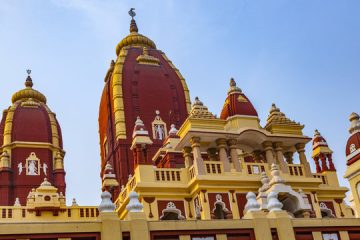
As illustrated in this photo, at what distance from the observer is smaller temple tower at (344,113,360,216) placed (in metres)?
21.8

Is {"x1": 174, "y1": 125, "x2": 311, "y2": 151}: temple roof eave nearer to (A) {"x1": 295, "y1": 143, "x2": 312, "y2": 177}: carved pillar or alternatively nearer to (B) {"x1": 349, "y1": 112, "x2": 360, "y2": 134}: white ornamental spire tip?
(A) {"x1": 295, "y1": 143, "x2": 312, "y2": 177}: carved pillar

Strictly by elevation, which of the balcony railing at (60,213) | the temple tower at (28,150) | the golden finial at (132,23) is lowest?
the balcony railing at (60,213)

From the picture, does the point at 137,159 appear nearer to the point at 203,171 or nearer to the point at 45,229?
the point at 203,171

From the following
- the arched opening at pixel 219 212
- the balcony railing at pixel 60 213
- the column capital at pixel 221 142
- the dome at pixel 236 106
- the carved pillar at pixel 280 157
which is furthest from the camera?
the balcony railing at pixel 60 213

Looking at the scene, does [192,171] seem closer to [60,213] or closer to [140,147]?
[140,147]

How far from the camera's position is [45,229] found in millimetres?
14766

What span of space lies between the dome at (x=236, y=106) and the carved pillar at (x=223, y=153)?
5.56 feet

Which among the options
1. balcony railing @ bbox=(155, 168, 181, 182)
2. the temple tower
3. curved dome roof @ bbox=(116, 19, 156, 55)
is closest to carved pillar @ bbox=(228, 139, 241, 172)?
balcony railing @ bbox=(155, 168, 181, 182)

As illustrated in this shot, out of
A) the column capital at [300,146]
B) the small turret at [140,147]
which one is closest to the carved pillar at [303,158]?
the column capital at [300,146]

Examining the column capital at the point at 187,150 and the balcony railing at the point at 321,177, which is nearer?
the column capital at the point at 187,150

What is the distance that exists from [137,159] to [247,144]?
5.57 m

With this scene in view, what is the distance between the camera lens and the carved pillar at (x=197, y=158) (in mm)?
24062

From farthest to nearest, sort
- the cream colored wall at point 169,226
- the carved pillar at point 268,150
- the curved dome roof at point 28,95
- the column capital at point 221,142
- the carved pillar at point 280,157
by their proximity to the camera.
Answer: the curved dome roof at point 28,95 → the carved pillar at point 268,150 → the carved pillar at point 280,157 → the column capital at point 221,142 → the cream colored wall at point 169,226

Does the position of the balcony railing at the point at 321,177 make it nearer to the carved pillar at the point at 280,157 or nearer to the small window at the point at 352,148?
the carved pillar at the point at 280,157
